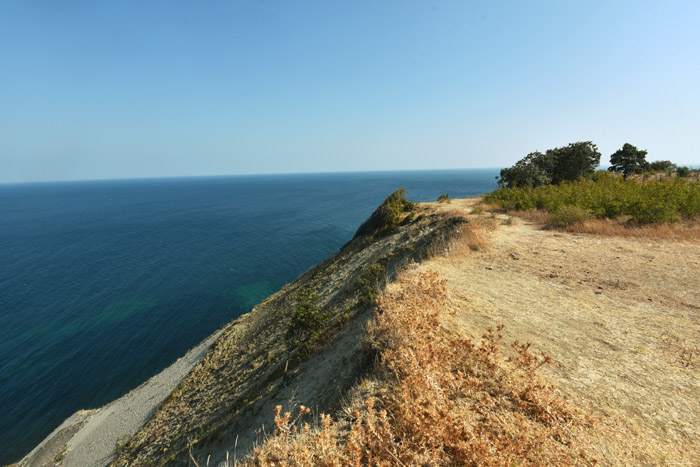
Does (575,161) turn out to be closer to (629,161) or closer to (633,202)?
(629,161)

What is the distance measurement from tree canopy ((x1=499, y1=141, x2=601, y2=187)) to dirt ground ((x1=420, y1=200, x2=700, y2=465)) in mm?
23668

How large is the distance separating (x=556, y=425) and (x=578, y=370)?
9.04 feet

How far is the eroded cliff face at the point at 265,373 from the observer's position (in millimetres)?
8656

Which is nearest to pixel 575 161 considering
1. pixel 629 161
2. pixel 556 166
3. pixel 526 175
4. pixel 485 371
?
pixel 556 166

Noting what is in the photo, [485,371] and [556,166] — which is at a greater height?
[556,166]

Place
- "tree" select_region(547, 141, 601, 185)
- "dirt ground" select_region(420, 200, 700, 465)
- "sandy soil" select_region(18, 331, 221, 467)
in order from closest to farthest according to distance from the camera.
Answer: "dirt ground" select_region(420, 200, 700, 465) → "sandy soil" select_region(18, 331, 221, 467) → "tree" select_region(547, 141, 601, 185)

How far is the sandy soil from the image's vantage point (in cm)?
1769

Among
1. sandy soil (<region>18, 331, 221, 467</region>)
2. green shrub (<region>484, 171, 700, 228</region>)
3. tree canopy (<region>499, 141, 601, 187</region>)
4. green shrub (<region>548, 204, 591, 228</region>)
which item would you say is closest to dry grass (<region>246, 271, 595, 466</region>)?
green shrub (<region>548, 204, 591, 228</region>)

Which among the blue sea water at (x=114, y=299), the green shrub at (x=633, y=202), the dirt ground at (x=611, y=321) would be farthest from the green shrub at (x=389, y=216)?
the blue sea water at (x=114, y=299)

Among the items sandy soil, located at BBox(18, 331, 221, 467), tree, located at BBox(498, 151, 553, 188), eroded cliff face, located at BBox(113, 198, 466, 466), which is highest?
tree, located at BBox(498, 151, 553, 188)

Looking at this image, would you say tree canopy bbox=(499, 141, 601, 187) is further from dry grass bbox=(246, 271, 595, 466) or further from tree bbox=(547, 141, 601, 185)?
dry grass bbox=(246, 271, 595, 466)

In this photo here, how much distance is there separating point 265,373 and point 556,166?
164 ft

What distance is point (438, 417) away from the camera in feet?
11.8

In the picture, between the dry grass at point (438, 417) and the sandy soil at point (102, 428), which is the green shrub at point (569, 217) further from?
the sandy soil at point (102, 428)
